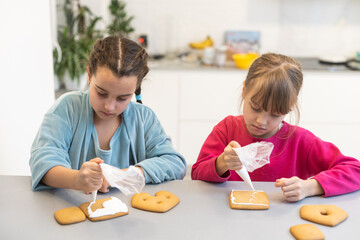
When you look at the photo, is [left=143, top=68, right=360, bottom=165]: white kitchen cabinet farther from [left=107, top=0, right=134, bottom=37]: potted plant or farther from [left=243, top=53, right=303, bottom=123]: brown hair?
[left=243, top=53, right=303, bottom=123]: brown hair

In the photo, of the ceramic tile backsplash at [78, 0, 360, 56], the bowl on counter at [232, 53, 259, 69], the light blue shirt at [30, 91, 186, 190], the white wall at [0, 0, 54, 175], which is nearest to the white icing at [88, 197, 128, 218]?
the light blue shirt at [30, 91, 186, 190]

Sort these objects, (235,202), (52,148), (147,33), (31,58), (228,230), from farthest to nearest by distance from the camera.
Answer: (147,33) → (31,58) → (52,148) → (235,202) → (228,230)

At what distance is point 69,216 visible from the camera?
0.98 meters

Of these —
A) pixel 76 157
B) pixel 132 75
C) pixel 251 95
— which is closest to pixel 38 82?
pixel 76 157

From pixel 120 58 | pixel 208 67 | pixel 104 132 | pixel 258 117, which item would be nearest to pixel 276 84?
pixel 258 117

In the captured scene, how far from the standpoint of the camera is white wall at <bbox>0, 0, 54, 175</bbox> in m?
1.71

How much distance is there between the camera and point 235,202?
1084 mm

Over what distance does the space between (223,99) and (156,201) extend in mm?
2008

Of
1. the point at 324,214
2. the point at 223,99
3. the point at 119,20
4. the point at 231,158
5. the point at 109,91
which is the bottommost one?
the point at 223,99

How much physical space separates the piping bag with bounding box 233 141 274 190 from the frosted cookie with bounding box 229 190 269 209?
0.13ft

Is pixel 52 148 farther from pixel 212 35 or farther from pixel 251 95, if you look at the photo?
pixel 212 35

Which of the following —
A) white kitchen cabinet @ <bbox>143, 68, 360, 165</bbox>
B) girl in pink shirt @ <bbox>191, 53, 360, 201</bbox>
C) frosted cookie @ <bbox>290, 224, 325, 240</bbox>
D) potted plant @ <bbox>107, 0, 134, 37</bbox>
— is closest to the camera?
frosted cookie @ <bbox>290, 224, 325, 240</bbox>

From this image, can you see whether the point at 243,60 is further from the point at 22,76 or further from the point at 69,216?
the point at 69,216

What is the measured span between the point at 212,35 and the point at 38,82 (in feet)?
5.90
